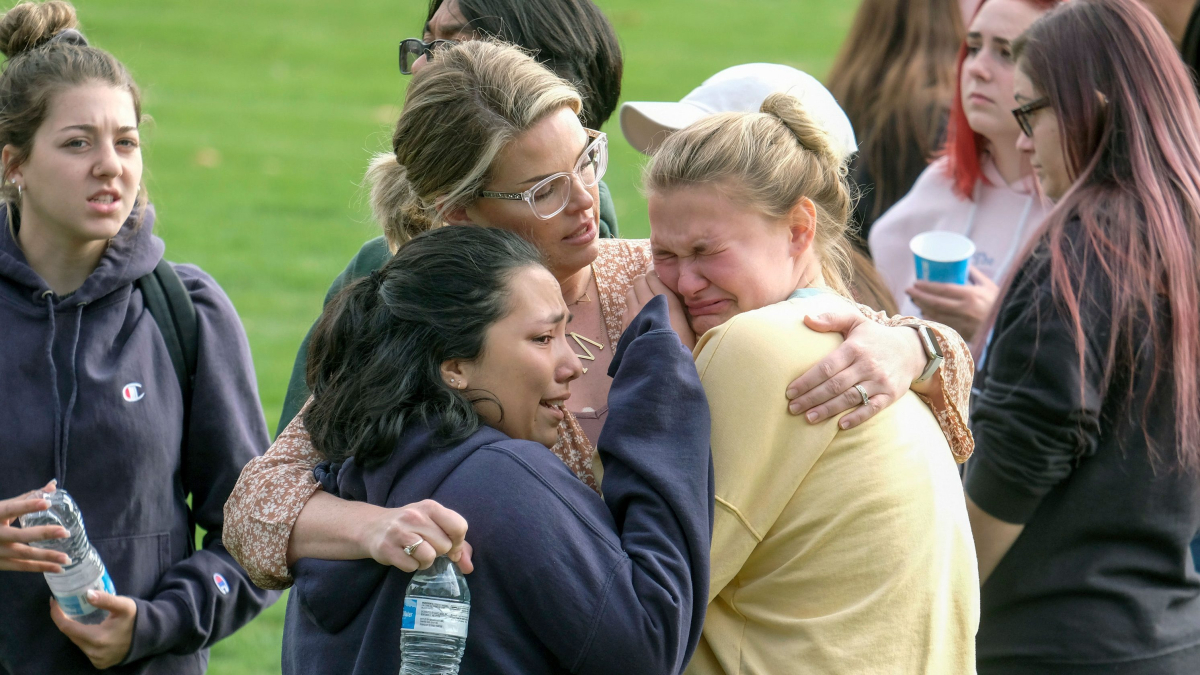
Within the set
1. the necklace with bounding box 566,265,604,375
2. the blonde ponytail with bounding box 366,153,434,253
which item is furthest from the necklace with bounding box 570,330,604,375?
the blonde ponytail with bounding box 366,153,434,253

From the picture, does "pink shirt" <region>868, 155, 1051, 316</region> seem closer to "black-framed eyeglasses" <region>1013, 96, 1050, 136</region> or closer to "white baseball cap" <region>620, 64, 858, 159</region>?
"white baseball cap" <region>620, 64, 858, 159</region>

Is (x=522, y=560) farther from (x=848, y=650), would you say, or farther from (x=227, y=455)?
(x=227, y=455)

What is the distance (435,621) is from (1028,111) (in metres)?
2.19

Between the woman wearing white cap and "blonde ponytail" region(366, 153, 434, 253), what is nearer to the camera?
"blonde ponytail" region(366, 153, 434, 253)

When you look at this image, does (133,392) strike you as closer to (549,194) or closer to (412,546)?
(549,194)

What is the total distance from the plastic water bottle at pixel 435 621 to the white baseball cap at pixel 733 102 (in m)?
1.87

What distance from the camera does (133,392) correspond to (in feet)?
10.2

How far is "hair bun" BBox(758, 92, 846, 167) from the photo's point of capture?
2.49 m

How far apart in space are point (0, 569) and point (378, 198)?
1.23m

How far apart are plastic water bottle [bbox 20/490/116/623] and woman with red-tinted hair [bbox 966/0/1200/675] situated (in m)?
2.13

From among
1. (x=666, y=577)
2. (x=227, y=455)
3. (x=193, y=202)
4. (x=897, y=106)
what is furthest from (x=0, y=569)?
(x=193, y=202)

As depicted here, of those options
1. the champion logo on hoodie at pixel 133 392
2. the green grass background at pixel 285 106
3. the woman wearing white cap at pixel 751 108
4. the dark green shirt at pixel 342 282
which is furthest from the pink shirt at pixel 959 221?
the green grass background at pixel 285 106

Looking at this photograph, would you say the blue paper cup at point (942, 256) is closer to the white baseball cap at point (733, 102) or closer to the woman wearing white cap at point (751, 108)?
the woman wearing white cap at point (751, 108)

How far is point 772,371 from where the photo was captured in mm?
2080
